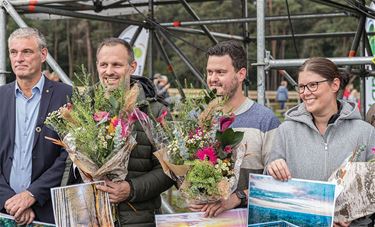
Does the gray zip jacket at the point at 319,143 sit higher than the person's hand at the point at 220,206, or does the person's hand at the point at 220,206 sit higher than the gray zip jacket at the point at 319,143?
the gray zip jacket at the point at 319,143

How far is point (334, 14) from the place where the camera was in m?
8.93

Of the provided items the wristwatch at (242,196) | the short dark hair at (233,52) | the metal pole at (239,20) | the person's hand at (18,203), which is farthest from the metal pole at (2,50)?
the metal pole at (239,20)

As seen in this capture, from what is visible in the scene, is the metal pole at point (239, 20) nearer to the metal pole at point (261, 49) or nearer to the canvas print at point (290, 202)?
the metal pole at point (261, 49)

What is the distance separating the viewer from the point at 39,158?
373 centimetres

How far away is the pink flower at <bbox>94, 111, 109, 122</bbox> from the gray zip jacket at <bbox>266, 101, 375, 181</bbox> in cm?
89

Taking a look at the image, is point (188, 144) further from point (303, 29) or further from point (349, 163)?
point (303, 29)

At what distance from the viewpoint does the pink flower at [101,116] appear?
3106mm

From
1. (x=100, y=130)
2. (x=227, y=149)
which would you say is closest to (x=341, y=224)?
(x=227, y=149)

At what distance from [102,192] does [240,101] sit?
0.91 m

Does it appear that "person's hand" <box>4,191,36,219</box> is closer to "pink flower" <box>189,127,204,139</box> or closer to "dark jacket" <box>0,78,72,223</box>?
"dark jacket" <box>0,78,72,223</box>

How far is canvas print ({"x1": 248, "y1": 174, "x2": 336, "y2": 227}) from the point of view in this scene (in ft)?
9.84

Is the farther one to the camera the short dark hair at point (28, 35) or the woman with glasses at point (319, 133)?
the short dark hair at point (28, 35)

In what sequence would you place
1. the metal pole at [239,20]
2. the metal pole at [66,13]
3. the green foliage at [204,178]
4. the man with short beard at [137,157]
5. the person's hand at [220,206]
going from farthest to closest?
the metal pole at [239,20], the metal pole at [66,13], the man with short beard at [137,157], the person's hand at [220,206], the green foliage at [204,178]

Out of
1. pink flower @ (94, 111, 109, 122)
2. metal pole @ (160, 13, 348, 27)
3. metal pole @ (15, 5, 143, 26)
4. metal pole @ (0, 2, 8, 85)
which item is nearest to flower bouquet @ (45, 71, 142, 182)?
pink flower @ (94, 111, 109, 122)
